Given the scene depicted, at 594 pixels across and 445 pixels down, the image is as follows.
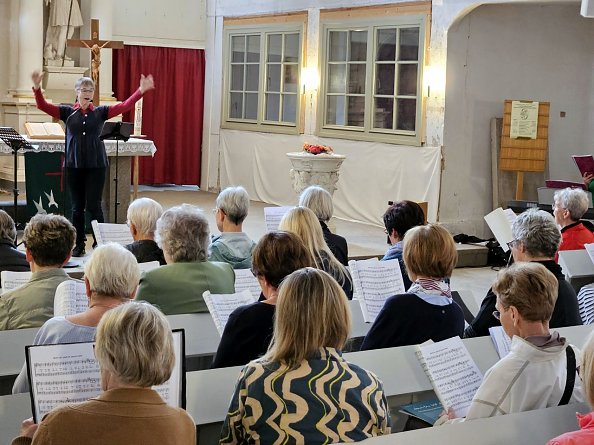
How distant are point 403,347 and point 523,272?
2.03 ft

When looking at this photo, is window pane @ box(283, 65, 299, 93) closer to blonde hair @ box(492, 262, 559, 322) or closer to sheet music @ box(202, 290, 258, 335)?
sheet music @ box(202, 290, 258, 335)

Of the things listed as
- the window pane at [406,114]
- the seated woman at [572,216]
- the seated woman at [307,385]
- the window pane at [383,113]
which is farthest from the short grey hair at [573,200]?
the window pane at [383,113]

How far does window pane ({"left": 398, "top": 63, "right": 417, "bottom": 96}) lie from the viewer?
1062 cm

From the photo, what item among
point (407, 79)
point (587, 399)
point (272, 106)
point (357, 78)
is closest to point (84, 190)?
point (407, 79)

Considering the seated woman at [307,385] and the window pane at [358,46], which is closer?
the seated woman at [307,385]

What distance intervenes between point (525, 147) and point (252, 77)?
4.53 metres

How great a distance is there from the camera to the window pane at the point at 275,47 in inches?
497

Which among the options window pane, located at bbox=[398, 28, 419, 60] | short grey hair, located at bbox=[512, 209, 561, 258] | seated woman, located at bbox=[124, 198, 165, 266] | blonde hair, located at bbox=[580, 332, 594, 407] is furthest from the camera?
window pane, located at bbox=[398, 28, 419, 60]

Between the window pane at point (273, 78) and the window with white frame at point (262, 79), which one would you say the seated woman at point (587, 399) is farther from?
the window pane at point (273, 78)

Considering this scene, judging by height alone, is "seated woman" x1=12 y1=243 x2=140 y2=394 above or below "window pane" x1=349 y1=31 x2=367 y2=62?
below

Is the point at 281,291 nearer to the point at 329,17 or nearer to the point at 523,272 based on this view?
the point at 523,272

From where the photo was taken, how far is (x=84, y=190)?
7.85m

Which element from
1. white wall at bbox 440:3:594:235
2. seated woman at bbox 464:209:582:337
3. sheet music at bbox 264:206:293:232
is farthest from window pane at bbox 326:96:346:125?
seated woman at bbox 464:209:582:337

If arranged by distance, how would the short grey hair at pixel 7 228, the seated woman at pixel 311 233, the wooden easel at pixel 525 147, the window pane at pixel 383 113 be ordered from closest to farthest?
the seated woman at pixel 311 233, the short grey hair at pixel 7 228, the wooden easel at pixel 525 147, the window pane at pixel 383 113
